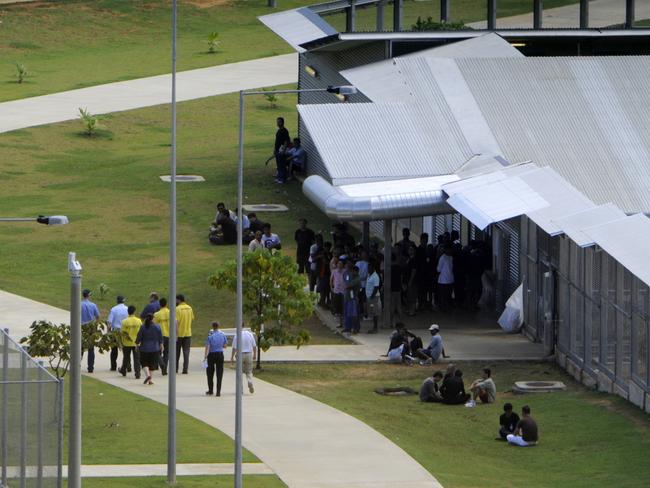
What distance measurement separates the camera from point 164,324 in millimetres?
34219

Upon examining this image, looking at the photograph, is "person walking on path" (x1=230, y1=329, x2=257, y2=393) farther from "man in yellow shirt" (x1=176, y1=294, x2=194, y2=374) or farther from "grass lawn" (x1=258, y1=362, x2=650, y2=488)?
"man in yellow shirt" (x1=176, y1=294, x2=194, y2=374)

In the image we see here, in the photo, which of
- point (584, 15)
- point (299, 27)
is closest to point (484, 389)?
point (584, 15)

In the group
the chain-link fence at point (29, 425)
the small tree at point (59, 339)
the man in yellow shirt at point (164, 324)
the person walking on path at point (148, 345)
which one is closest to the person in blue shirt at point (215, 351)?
the person walking on path at point (148, 345)

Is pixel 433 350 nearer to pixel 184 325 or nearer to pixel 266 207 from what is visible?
pixel 184 325

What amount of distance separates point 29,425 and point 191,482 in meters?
4.81

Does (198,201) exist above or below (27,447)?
above

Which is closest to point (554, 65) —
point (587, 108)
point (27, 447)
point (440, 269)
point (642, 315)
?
point (587, 108)

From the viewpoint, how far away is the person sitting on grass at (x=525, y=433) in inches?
1153

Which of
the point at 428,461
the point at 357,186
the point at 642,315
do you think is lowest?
the point at 428,461

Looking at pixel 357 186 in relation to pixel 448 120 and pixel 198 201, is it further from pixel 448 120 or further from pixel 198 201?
pixel 198 201

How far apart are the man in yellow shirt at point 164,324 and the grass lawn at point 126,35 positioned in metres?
29.8

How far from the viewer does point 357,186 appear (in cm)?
3978

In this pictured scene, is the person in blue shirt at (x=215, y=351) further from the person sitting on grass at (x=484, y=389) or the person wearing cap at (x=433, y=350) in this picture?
the person wearing cap at (x=433, y=350)

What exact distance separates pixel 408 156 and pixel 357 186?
2367 mm
